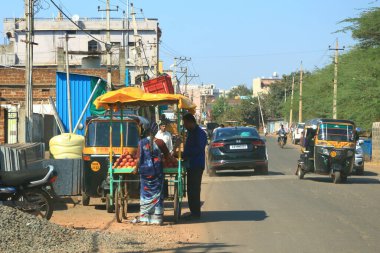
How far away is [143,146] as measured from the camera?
434 inches

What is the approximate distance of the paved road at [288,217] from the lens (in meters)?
9.09

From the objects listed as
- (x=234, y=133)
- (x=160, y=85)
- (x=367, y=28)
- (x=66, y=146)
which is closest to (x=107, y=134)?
(x=66, y=146)

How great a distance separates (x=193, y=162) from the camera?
11953mm

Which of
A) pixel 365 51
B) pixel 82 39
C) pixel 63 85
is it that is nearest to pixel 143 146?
pixel 63 85

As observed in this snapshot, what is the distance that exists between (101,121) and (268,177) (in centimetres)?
917

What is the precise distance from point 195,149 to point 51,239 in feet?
13.1

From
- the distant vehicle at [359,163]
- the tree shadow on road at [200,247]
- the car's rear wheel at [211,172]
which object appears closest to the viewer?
the tree shadow on road at [200,247]

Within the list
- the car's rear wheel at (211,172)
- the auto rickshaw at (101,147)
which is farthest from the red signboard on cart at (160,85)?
the auto rickshaw at (101,147)

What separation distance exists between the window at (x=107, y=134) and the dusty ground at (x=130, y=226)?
1.43 metres

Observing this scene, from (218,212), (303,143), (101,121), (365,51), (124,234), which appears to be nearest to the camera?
(124,234)

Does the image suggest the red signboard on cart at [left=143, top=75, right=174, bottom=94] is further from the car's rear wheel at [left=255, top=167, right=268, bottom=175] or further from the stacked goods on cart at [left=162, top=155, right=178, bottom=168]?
the stacked goods on cart at [left=162, top=155, right=178, bottom=168]

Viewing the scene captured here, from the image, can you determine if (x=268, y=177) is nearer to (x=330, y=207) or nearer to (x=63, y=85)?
(x=330, y=207)

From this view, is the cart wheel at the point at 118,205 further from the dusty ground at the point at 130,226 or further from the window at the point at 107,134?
the window at the point at 107,134

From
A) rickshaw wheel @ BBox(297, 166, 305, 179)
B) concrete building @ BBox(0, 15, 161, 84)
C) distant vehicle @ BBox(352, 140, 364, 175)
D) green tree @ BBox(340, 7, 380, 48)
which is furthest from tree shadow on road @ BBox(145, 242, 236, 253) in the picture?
concrete building @ BBox(0, 15, 161, 84)
